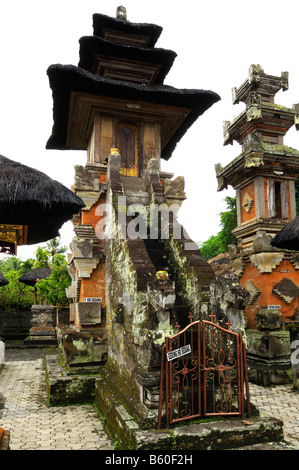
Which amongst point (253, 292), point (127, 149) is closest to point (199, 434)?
point (127, 149)

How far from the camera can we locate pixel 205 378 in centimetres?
437

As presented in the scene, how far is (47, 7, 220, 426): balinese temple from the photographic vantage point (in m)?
5.00

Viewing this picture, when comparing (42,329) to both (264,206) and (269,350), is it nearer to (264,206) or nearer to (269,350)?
(269,350)

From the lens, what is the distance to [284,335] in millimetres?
9484

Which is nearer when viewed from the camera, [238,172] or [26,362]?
[238,172]

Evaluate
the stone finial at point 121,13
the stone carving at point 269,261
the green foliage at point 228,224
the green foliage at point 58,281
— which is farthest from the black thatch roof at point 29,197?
the green foliage at point 228,224

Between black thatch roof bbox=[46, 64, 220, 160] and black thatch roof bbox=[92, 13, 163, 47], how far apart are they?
2179mm

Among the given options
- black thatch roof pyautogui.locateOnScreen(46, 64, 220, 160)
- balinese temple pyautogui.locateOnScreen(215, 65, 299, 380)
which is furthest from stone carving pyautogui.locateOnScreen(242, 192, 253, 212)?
black thatch roof pyautogui.locateOnScreen(46, 64, 220, 160)

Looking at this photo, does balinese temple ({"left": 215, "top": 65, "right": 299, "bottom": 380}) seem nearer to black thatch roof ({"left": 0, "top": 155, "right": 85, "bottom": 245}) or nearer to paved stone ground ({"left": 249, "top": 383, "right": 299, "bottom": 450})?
paved stone ground ({"left": 249, "top": 383, "right": 299, "bottom": 450})

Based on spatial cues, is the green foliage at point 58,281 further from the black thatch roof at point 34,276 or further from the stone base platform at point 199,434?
the stone base platform at point 199,434

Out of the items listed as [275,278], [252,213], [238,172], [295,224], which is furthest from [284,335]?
[238,172]

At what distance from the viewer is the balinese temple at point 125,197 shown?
5001 mm

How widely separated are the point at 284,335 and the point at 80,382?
5.71 meters
